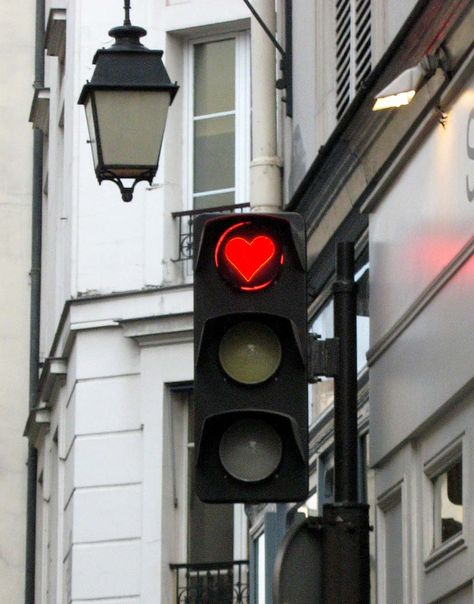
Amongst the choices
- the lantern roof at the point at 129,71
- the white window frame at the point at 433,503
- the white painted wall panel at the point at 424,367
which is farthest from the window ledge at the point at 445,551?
the lantern roof at the point at 129,71

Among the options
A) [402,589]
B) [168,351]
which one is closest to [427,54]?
[402,589]

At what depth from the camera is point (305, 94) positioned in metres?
12.2

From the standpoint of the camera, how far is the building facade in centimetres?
781

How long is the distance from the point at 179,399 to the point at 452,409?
1144 cm

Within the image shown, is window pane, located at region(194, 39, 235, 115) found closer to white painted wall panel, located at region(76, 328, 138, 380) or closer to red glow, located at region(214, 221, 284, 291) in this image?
white painted wall panel, located at region(76, 328, 138, 380)

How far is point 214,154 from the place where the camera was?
19.5 meters

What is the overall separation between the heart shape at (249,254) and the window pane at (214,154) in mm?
13334

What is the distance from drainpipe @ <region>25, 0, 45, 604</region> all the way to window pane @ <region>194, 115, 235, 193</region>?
5.56m

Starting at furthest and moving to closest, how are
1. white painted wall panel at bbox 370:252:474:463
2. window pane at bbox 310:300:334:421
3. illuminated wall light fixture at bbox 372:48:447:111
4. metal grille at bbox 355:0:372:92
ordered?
1. window pane at bbox 310:300:334:421
2. metal grille at bbox 355:0:372:92
3. illuminated wall light fixture at bbox 372:48:447:111
4. white painted wall panel at bbox 370:252:474:463

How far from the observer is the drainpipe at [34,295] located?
977 inches

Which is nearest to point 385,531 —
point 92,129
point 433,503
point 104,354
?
point 433,503

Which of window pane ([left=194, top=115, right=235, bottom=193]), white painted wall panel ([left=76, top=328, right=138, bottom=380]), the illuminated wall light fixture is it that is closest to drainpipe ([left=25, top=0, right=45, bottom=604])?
white painted wall panel ([left=76, top=328, right=138, bottom=380])

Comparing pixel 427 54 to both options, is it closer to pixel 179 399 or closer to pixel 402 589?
pixel 402 589

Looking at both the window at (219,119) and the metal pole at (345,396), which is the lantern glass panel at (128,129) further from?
the window at (219,119)
